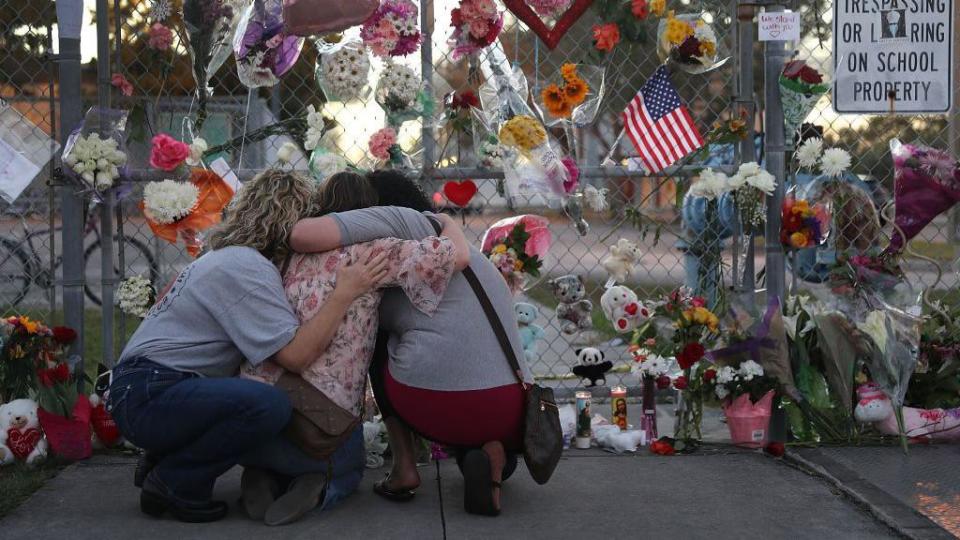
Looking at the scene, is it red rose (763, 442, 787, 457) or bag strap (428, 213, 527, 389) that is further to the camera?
red rose (763, 442, 787, 457)

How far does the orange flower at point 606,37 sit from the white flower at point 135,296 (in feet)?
7.02

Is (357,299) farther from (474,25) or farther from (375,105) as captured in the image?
(474,25)

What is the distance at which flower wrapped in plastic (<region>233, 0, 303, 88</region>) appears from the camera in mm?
4859

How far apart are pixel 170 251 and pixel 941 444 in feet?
17.1

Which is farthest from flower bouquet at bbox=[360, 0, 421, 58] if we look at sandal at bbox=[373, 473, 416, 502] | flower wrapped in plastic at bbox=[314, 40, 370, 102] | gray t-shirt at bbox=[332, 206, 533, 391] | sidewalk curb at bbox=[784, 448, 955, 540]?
sidewalk curb at bbox=[784, 448, 955, 540]

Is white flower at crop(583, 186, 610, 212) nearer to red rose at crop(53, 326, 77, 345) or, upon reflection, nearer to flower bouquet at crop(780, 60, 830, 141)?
flower bouquet at crop(780, 60, 830, 141)

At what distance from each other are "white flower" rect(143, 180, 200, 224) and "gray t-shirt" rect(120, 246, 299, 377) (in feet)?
3.05

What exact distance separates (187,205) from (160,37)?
772mm

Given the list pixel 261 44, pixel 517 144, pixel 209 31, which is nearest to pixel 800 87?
pixel 517 144

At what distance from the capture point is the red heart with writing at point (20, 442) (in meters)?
4.48

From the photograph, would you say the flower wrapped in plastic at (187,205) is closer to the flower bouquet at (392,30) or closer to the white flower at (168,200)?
the white flower at (168,200)

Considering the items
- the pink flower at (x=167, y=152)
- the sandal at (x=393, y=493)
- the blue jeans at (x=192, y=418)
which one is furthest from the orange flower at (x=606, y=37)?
the blue jeans at (x=192, y=418)

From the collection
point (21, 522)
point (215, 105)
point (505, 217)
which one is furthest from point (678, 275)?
point (21, 522)

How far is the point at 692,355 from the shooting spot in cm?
474
